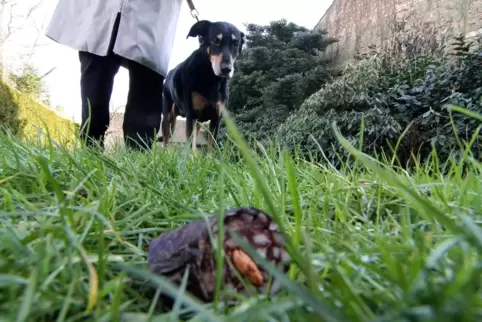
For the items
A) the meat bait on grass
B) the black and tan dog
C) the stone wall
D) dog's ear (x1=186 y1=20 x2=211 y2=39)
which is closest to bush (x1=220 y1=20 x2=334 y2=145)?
the stone wall

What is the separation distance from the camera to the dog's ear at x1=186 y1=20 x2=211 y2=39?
14.2 feet

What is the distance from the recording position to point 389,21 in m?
7.68

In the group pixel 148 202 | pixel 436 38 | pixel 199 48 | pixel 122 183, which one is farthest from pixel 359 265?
pixel 436 38

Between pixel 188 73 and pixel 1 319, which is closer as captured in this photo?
pixel 1 319

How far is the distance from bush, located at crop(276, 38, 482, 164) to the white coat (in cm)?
211

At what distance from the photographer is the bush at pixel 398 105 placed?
3881 mm

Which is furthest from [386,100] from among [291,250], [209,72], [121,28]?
[291,250]

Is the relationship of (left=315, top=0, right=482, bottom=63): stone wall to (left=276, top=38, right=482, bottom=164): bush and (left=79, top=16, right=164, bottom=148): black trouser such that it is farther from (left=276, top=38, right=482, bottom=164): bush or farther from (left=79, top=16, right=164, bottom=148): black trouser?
(left=79, top=16, right=164, bottom=148): black trouser

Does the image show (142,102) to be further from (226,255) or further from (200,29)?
(226,255)

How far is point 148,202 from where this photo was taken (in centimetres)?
86

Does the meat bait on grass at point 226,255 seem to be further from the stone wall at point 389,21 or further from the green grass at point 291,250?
the stone wall at point 389,21

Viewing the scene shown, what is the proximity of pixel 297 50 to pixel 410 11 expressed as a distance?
2.70m

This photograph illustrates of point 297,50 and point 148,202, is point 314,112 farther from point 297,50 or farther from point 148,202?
point 148,202

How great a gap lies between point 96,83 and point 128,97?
0.29 m
